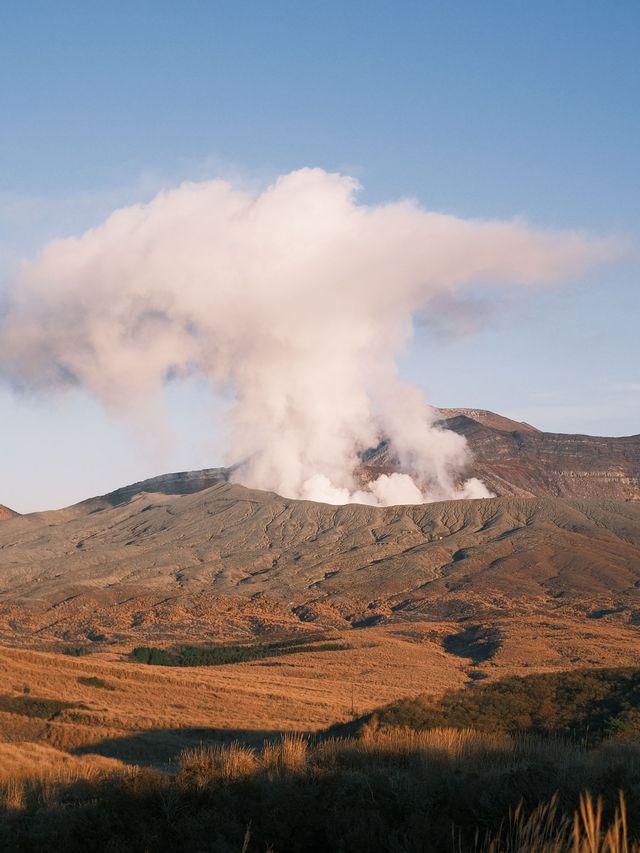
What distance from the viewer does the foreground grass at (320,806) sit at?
9898 mm

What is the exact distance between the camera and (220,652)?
82.1 metres

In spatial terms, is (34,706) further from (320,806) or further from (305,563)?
(305,563)

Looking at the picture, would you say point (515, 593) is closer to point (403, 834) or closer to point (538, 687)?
point (538, 687)

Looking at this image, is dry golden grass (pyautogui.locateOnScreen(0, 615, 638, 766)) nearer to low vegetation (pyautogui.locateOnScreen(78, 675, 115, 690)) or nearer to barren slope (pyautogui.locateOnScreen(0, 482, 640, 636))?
low vegetation (pyautogui.locateOnScreen(78, 675, 115, 690))

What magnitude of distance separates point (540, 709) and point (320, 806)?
722 inches

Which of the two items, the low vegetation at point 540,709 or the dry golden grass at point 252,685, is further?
the dry golden grass at point 252,685

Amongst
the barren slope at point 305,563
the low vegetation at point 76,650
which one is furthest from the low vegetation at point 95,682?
the barren slope at point 305,563

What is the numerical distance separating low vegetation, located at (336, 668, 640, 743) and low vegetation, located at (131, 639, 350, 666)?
151ft

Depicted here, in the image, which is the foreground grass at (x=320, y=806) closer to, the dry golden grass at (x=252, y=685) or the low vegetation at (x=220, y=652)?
the dry golden grass at (x=252, y=685)

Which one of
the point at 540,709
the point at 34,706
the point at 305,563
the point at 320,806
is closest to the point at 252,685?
the point at 34,706

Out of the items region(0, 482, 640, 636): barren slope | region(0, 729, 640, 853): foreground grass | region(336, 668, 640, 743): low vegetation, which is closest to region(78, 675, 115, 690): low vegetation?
region(336, 668, 640, 743): low vegetation

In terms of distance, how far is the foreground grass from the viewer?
32.5 feet

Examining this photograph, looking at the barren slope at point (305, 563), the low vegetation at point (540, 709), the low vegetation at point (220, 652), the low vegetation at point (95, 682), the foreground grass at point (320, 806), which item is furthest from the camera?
the barren slope at point (305, 563)

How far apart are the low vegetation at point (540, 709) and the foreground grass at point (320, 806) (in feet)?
37.3
